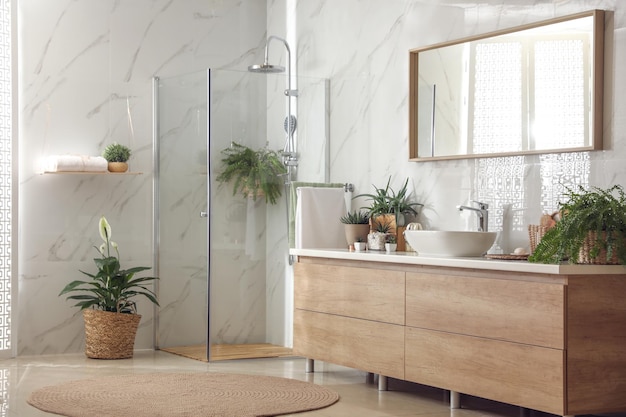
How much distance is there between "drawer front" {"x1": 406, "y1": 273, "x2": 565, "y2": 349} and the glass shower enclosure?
1.56 m

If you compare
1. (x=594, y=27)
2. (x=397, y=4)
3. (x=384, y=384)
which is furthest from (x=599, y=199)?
(x=397, y=4)

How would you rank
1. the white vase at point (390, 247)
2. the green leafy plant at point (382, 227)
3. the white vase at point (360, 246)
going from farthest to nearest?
the green leafy plant at point (382, 227) < the white vase at point (360, 246) < the white vase at point (390, 247)

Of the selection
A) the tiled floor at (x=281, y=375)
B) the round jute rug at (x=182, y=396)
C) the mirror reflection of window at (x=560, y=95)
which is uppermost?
the mirror reflection of window at (x=560, y=95)

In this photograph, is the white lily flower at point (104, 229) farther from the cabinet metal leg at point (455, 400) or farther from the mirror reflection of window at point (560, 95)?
→ the mirror reflection of window at point (560, 95)

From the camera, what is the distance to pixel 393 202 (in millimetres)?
5266

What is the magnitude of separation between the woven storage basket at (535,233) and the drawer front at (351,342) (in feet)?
2.47

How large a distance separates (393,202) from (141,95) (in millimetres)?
1972

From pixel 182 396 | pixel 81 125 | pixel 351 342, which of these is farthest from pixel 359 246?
pixel 81 125

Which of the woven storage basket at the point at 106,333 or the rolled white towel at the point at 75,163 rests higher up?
the rolled white towel at the point at 75,163

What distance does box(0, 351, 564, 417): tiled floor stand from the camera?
4262 millimetres

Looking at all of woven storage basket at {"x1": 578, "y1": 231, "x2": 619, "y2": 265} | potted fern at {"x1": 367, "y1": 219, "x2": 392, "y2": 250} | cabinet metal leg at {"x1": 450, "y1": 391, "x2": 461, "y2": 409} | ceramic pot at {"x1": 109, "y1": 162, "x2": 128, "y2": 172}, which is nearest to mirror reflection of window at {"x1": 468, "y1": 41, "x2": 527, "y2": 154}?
potted fern at {"x1": 367, "y1": 219, "x2": 392, "y2": 250}

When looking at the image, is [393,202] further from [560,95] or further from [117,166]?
[117,166]

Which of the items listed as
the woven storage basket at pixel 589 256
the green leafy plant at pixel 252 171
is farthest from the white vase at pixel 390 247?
the woven storage basket at pixel 589 256

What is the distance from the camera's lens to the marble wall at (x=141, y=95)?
543 centimetres
